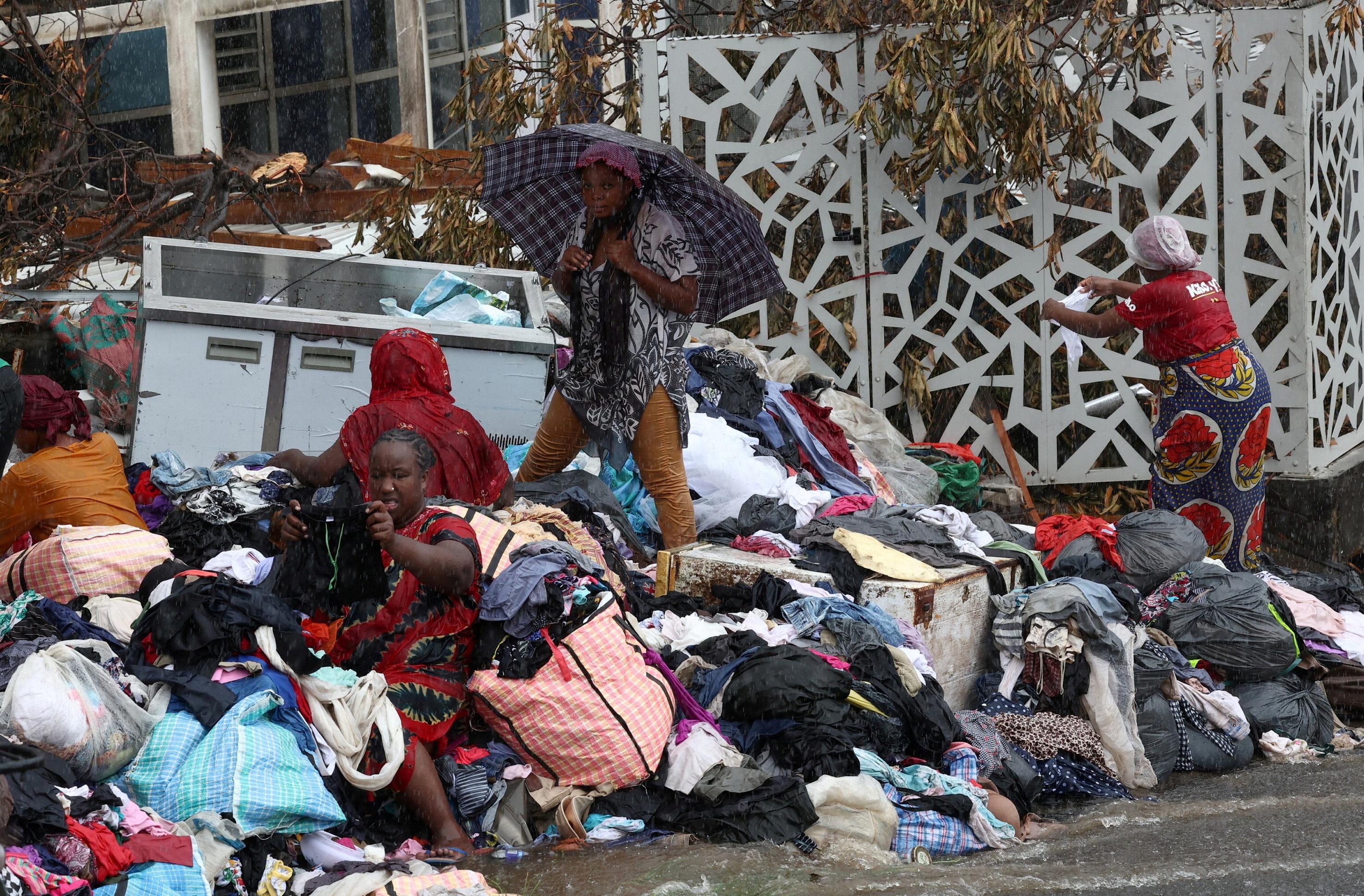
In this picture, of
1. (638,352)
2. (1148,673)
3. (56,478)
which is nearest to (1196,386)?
(1148,673)

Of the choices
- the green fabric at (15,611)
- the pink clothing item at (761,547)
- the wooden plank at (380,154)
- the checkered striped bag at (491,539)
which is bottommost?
the pink clothing item at (761,547)

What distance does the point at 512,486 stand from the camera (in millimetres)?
5836

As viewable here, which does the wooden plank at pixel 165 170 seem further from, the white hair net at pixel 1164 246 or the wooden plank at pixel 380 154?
the white hair net at pixel 1164 246

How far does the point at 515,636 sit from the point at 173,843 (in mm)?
1198

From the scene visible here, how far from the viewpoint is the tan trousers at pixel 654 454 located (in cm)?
601

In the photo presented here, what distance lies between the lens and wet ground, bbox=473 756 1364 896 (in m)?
3.85

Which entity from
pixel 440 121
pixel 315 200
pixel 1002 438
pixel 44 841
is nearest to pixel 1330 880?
pixel 44 841

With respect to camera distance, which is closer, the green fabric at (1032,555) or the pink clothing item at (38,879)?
the pink clothing item at (38,879)

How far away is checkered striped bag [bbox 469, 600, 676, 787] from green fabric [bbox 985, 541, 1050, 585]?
238 cm

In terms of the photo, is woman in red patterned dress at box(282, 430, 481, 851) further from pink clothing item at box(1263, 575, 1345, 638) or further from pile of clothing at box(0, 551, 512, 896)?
pink clothing item at box(1263, 575, 1345, 638)

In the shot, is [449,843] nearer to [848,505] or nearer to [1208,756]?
[1208,756]

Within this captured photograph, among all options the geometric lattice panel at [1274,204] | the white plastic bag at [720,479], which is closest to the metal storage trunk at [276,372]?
the white plastic bag at [720,479]

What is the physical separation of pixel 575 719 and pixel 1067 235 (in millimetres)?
5476

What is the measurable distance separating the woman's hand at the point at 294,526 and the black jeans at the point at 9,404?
160 centimetres
